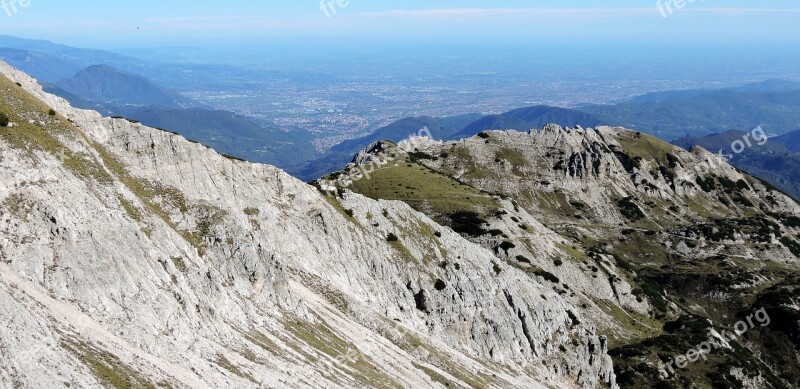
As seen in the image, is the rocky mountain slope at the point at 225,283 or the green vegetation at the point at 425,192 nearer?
the rocky mountain slope at the point at 225,283

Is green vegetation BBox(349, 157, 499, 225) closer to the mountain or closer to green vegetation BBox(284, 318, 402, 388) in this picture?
the mountain

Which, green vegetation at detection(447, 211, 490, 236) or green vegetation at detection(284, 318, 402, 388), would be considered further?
Answer: green vegetation at detection(447, 211, 490, 236)

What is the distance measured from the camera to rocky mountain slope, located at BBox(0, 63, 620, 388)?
48.3m

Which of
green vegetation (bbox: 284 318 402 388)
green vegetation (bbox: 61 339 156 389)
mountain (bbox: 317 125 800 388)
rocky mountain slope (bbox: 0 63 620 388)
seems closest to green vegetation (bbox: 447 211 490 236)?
mountain (bbox: 317 125 800 388)

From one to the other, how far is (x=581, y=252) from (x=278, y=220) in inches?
3793

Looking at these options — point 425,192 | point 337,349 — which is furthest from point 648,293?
point 337,349

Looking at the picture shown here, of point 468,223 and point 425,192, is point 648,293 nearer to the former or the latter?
point 468,223

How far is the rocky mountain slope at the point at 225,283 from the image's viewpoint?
48281 mm

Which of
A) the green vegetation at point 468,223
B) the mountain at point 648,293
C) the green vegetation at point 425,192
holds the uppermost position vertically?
the green vegetation at point 425,192

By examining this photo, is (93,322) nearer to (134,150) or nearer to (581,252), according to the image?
(134,150)

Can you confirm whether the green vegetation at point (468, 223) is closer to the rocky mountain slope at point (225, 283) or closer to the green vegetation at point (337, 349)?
the rocky mountain slope at point (225, 283)

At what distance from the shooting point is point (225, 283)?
6556 centimetres

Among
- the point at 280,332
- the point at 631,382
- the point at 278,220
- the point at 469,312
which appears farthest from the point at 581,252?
the point at 280,332

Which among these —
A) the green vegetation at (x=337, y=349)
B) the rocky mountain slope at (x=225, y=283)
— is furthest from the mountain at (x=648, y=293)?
the green vegetation at (x=337, y=349)
